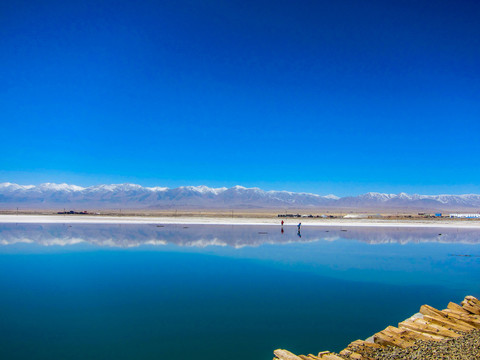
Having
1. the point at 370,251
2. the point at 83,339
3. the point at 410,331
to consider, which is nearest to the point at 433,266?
the point at 370,251

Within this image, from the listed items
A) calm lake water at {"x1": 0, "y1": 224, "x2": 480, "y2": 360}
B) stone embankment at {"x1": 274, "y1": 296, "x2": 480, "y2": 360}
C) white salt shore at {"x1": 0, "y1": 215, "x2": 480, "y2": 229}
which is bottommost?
calm lake water at {"x1": 0, "y1": 224, "x2": 480, "y2": 360}

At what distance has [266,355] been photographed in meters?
8.13

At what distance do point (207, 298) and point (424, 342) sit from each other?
7.17 meters

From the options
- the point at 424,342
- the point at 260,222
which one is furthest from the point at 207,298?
the point at 260,222

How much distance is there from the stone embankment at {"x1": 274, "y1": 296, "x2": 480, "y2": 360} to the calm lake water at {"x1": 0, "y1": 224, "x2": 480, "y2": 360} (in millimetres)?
1058

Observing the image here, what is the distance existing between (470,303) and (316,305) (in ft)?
15.4

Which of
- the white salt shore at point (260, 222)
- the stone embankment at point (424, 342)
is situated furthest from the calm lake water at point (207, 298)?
the white salt shore at point (260, 222)

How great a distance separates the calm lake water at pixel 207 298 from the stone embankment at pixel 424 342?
41.7 inches

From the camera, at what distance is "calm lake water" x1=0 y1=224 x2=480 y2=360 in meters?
8.70

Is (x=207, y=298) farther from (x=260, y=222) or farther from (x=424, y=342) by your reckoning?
(x=260, y=222)

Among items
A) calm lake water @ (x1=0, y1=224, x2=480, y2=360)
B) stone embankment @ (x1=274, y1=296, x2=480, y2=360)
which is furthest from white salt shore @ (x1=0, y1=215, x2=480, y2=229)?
stone embankment @ (x1=274, y1=296, x2=480, y2=360)

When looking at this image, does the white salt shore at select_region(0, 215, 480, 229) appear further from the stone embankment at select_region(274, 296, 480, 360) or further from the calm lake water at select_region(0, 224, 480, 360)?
the stone embankment at select_region(274, 296, 480, 360)

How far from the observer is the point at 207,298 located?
12523 mm

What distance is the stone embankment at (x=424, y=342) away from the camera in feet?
23.1
